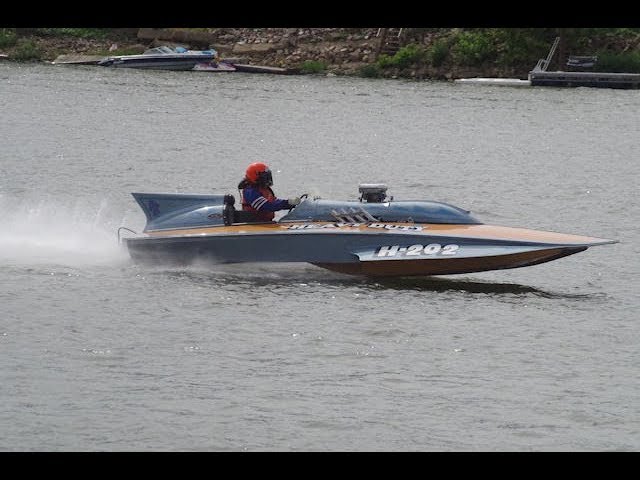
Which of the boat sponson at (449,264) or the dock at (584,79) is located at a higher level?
the dock at (584,79)

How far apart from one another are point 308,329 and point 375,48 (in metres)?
42.2

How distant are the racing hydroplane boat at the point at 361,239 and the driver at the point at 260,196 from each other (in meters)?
0.13

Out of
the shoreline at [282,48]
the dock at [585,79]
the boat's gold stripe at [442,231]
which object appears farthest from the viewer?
the shoreline at [282,48]

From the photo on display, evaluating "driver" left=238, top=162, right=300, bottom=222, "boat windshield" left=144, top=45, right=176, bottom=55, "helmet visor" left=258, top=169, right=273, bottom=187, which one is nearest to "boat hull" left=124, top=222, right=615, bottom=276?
"driver" left=238, top=162, right=300, bottom=222

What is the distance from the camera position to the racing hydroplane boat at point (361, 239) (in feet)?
47.7

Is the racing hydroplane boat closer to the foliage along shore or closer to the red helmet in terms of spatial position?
the red helmet

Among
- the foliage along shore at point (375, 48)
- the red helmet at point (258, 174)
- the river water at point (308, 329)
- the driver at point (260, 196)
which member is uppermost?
the foliage along shore at point (375, 48)

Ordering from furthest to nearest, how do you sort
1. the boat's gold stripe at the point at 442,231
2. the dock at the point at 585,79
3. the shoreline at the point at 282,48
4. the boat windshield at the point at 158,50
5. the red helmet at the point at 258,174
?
1. the boat windshield at the point at 158,50
2. the shoreline at the point at 282,48
3. the dock at the point at 585,79
4. the red helmet at the point at 258,174
5. the boat's gold stripe at the point at 442,231

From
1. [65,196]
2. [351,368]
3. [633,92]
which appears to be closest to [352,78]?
[633,92]

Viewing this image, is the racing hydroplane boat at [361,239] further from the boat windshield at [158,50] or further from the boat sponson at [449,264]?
the boat windshield at [158,50]

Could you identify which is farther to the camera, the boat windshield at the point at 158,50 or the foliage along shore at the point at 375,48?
the boat windshield at the point at 158,50

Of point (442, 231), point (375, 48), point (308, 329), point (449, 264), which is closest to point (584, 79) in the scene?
point (375, 48)

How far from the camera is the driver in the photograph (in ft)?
50.5

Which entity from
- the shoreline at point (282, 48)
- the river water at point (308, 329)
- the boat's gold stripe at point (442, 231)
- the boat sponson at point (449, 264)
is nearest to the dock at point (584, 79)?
the shoreline at point (282, 48)
